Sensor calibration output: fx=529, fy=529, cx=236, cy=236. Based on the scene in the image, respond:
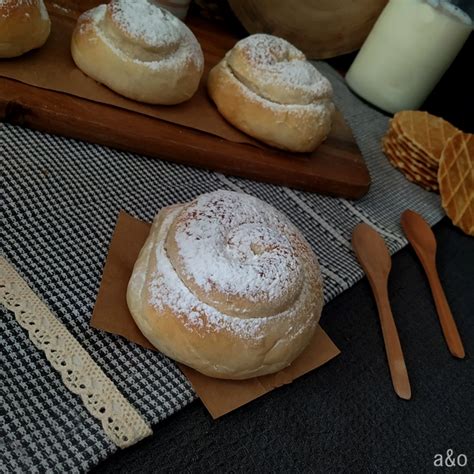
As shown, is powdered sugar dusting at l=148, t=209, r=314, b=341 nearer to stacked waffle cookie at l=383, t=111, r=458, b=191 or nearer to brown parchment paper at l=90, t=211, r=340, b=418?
brown parchment paper at l=90, t=211, r=340, b=418

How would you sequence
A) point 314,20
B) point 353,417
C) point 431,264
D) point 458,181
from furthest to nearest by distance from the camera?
point 314,20 → point 458,181 → point 431,264 → point 353,417

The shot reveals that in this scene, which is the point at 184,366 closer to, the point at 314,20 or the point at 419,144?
the point at 419,144

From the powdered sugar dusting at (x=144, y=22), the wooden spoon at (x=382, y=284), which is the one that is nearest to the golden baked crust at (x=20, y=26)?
the powdered sugar dusting at (x=144, y=22)

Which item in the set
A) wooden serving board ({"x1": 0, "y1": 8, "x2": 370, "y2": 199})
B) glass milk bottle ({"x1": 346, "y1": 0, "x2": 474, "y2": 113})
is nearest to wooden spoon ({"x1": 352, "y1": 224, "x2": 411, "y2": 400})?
wooden serving board ({"x1": 0, "y1": 8, "x2": 370, "y2": 199})

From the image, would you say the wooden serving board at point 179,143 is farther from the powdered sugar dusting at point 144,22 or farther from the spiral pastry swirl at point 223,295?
the spiral pastry swirl at point 223,295

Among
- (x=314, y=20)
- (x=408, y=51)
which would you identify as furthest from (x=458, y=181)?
(x=314, y=20)

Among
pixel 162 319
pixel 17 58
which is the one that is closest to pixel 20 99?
pixel 17 58
